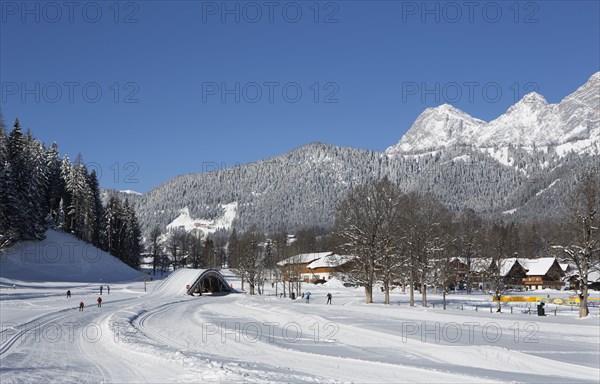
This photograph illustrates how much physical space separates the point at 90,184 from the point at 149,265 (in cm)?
9630

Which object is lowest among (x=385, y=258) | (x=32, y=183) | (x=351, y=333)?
(x=351, y=333)

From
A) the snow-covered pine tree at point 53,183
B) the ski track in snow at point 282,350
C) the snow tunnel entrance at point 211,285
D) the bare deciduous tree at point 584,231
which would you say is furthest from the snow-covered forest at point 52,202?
the bare deciduous tree at point 584,231

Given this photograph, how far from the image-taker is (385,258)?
193ft

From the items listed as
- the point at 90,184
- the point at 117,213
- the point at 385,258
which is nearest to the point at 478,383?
the point at 385,258

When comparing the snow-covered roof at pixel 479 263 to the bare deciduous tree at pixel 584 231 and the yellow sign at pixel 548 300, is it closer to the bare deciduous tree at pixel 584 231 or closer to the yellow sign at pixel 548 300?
→ the yellow sign at pixel 548 300

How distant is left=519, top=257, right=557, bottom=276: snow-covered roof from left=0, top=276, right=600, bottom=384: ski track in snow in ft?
274

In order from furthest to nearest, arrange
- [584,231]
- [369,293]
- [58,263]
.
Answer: [58,263]
[369,293]
[584,231]

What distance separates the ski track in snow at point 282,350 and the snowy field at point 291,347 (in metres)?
0.05

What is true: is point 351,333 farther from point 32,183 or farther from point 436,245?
point 32,183

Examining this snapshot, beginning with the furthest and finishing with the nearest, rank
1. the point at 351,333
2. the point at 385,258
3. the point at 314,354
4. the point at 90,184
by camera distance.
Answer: the point at 90,184 < the point at 385,258 < the point at 351,333 < the point at 314,354

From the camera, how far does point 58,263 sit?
282 ft

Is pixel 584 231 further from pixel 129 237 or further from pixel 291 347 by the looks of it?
pixel 129 237

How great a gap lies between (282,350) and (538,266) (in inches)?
4357

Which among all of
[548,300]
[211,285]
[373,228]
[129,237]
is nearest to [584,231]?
[373,228]
